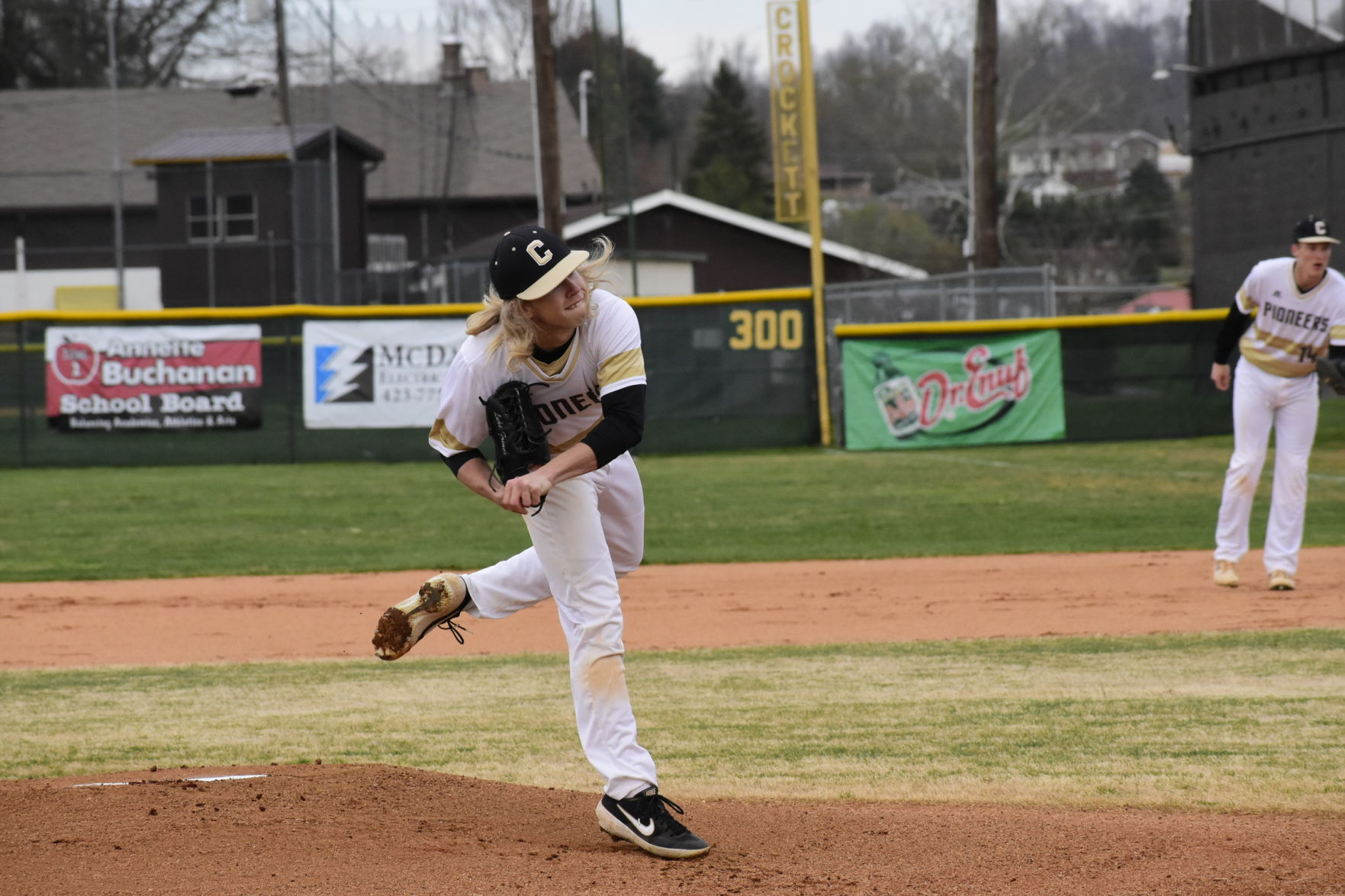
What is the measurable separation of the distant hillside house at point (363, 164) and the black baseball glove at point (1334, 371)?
30.2 metres

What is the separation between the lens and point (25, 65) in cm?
5003

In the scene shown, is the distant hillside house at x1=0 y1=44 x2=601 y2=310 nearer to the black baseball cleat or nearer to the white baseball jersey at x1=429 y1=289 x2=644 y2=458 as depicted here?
the white baseball jersey at x1=429 y1=289 x2=644 y2=458

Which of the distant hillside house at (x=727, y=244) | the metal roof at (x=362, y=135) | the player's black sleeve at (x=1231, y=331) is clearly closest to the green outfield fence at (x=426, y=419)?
the player's black sleeve at (x=1231, y=331)

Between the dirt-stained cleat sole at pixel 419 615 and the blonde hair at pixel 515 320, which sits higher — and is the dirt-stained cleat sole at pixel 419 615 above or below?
below

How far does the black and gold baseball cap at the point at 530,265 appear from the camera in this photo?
3.98 m

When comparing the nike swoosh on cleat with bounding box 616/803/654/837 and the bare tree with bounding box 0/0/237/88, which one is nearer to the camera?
the nike swoosh on cleat with bounding box 616/803/654/837

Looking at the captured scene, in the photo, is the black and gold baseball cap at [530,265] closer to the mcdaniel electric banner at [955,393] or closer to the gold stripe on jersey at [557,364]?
the gold stripe on jersey at [557,364]

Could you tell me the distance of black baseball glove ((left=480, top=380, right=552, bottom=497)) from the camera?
13.5 feet

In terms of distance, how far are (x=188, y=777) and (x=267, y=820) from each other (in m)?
0.86

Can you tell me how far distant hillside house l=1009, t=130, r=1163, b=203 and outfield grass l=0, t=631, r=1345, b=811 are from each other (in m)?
49.0

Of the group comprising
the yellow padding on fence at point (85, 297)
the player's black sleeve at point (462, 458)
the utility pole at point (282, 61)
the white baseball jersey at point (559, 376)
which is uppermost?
the utility pole at point (282, 61)

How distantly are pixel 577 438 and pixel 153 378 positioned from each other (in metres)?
15.4

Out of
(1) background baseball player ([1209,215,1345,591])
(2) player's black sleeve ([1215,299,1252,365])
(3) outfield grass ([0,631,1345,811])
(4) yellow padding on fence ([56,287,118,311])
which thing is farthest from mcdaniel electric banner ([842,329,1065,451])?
(4) yellow padding on fence ([56,287,118,311])

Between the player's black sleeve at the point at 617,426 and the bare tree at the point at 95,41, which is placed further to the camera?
the bare tree at the point at 95,41
